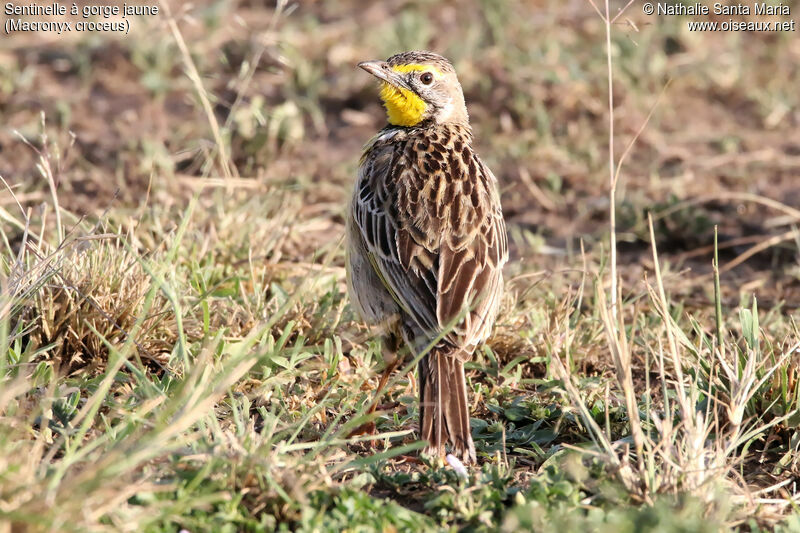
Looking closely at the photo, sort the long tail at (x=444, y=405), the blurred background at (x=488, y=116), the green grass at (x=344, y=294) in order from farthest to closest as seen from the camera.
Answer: the blurred background at (x=488, y=116)
the long tail at (x=444, y=405)
the green grass at (x=344, y=294)

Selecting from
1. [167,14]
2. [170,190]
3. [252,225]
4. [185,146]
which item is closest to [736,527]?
[252,225]

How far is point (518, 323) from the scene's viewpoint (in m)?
5.77

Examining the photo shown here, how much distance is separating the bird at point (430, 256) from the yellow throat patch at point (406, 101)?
4 centimetres

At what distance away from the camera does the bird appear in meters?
4.61

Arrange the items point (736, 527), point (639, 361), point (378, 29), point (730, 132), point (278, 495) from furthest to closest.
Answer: point (378, 29) < point (730, 132) < point (639, 361) < point (736, 527) < point (278, 495)

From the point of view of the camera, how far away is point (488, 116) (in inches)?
361

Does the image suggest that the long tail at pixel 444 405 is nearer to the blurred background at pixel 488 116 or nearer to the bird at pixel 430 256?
the bird at pixel 430 256

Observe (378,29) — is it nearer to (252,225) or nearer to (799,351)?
(252,225)

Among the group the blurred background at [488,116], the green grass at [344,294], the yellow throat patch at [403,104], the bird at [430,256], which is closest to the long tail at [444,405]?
the bird at [430,256]

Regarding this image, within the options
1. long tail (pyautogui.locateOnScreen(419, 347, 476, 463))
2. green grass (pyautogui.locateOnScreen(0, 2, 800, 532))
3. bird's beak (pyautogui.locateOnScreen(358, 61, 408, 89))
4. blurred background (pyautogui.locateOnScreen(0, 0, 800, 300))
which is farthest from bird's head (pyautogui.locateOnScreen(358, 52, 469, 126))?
long tail (pyautogui.locateOnScreen(419, 347, 476, 463))

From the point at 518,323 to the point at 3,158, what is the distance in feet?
14.9

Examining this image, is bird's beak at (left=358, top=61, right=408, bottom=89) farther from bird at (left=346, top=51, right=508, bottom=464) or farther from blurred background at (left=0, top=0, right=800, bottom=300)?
blurred background at (left=0, top=0, right=800, bottom=300)

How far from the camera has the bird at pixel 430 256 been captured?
4.61 metres

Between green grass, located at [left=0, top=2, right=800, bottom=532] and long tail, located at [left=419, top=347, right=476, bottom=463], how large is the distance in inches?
5.7
